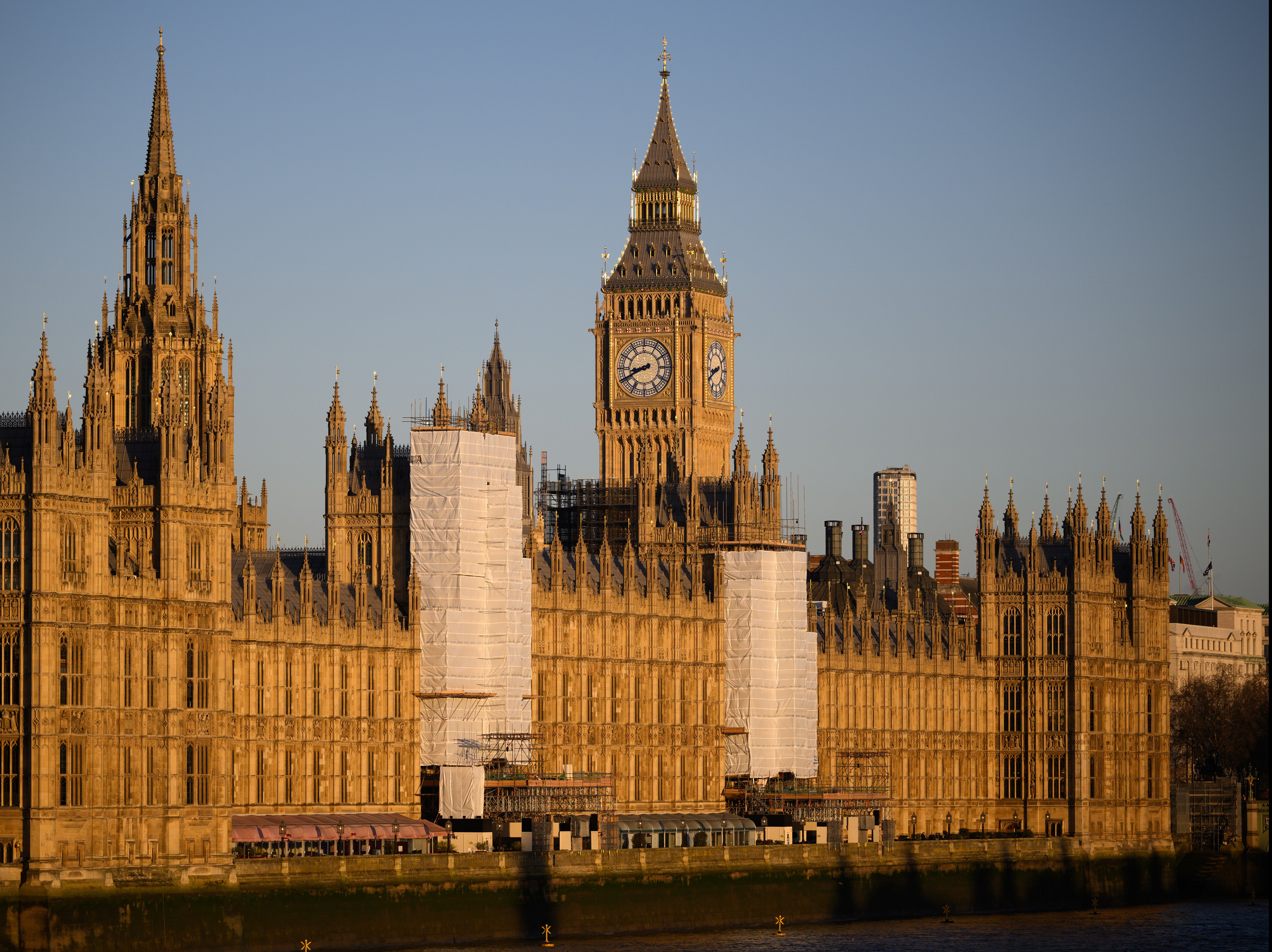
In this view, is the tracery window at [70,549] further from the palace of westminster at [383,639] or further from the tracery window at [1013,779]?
the tracery window at [1013,779]

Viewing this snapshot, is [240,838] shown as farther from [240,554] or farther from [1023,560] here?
[1023,560]

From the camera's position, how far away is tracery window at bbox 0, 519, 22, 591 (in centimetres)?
10544

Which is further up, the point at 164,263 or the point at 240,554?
the point at 164,263

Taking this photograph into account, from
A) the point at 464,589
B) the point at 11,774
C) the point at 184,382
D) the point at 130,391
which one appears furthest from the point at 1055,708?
the point at 11,774

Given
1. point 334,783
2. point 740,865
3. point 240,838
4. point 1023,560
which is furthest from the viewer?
point 1023,560

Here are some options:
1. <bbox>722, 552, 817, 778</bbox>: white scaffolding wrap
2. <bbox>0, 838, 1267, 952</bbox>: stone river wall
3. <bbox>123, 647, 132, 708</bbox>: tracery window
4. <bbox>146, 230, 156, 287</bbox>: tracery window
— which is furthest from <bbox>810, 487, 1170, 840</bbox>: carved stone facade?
<bbox>123, 647, 132, 708</bbox>: tracery window

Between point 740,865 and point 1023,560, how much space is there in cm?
3975

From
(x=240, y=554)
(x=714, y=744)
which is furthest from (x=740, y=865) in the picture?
(x=240, y=554)

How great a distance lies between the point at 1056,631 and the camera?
168000mm

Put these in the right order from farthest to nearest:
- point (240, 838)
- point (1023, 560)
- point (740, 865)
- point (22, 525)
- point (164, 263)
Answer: point (1023, 560)
point (164, 263)
point (740, 865)
point (240, 838)
point (22, 525)

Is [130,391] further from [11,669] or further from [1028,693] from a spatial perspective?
[1028,693]

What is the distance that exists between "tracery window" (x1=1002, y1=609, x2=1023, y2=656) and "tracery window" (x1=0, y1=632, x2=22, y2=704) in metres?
76.6

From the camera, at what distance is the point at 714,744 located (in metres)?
149

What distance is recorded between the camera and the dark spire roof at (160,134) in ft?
473
